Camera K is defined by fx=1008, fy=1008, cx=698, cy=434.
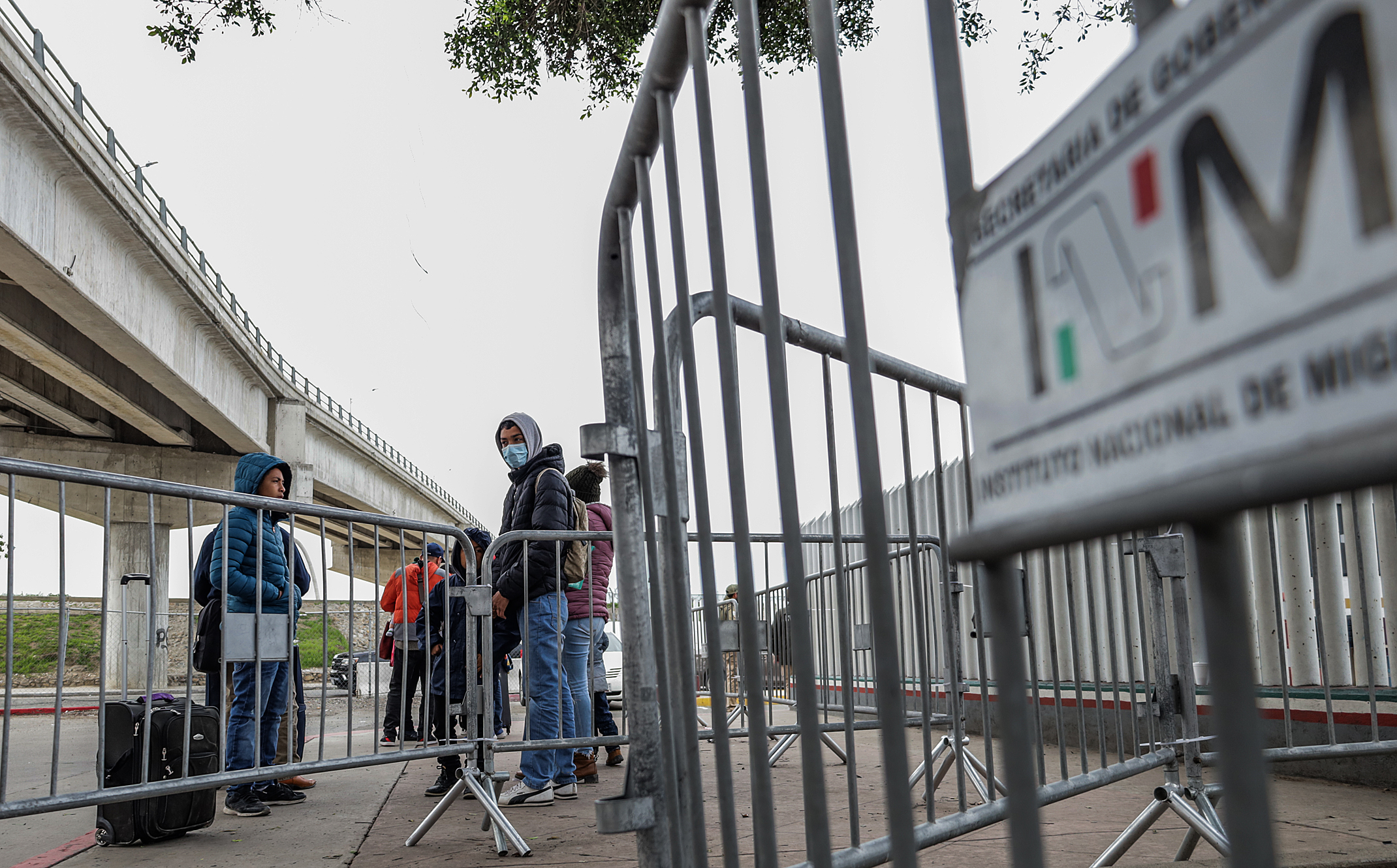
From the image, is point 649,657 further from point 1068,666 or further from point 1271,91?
point 1068,666

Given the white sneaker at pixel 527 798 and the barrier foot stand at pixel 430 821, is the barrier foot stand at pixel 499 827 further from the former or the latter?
the white sneaker at pixel 527 798

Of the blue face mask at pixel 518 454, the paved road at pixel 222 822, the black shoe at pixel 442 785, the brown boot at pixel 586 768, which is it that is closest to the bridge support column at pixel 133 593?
the paved road at pixel 222 822

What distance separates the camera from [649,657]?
1.98 metres

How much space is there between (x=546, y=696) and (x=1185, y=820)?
9.54ft

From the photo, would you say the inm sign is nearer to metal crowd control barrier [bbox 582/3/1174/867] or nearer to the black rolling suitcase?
metal crowd control barrier [bbox 582/3/1174/867]

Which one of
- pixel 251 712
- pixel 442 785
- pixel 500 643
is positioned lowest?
pixel 442 785

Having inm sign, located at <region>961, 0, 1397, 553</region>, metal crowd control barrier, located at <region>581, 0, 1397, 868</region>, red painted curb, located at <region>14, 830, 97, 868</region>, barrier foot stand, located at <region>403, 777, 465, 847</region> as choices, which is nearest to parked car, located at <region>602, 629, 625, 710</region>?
red painted curb, located at <region>14, 830, 97, 868</region>

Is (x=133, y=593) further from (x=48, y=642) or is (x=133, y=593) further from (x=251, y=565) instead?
(x=251, y=565)

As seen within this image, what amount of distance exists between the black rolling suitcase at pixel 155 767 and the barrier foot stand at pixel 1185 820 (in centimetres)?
351

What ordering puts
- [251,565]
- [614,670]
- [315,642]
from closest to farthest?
[251,565]
[614,670]
[315,642]

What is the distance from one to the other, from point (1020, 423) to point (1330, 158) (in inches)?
11.6

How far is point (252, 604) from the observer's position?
4949 millimetres

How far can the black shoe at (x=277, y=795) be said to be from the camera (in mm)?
5395

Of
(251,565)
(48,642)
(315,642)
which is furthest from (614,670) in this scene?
(48,642)
